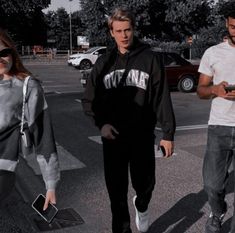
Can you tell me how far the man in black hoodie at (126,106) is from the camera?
3232mm

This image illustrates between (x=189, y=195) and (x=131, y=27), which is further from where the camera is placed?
(x=189, y=195)

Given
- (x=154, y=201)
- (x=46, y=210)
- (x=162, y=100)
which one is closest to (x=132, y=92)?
(x=162, y=100)

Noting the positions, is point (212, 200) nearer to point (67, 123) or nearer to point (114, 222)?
point (114, 222)

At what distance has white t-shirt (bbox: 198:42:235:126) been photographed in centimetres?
319

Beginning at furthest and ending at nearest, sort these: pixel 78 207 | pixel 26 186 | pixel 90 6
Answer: pixel 90 6 < pixel 26 186 < pixel 78 207

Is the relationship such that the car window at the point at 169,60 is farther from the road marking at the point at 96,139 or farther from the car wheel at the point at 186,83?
the road marking at the point at 96,139

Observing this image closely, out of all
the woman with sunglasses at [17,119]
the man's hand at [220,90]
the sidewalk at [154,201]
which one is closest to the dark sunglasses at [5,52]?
the woman with sunglasses at [17,119]

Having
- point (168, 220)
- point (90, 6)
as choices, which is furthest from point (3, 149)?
point (90, 6)

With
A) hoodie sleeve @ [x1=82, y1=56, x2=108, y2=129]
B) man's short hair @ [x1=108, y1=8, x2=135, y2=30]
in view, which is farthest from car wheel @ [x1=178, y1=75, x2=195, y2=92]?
man's short hair @ [x1=108, y1=8, x2=135, y2=30]

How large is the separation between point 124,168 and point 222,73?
103cm

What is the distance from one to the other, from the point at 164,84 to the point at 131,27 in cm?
51

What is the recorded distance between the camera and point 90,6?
127 ft

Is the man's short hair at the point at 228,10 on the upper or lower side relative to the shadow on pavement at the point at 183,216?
upper

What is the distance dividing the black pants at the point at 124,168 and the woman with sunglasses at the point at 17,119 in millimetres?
1084
